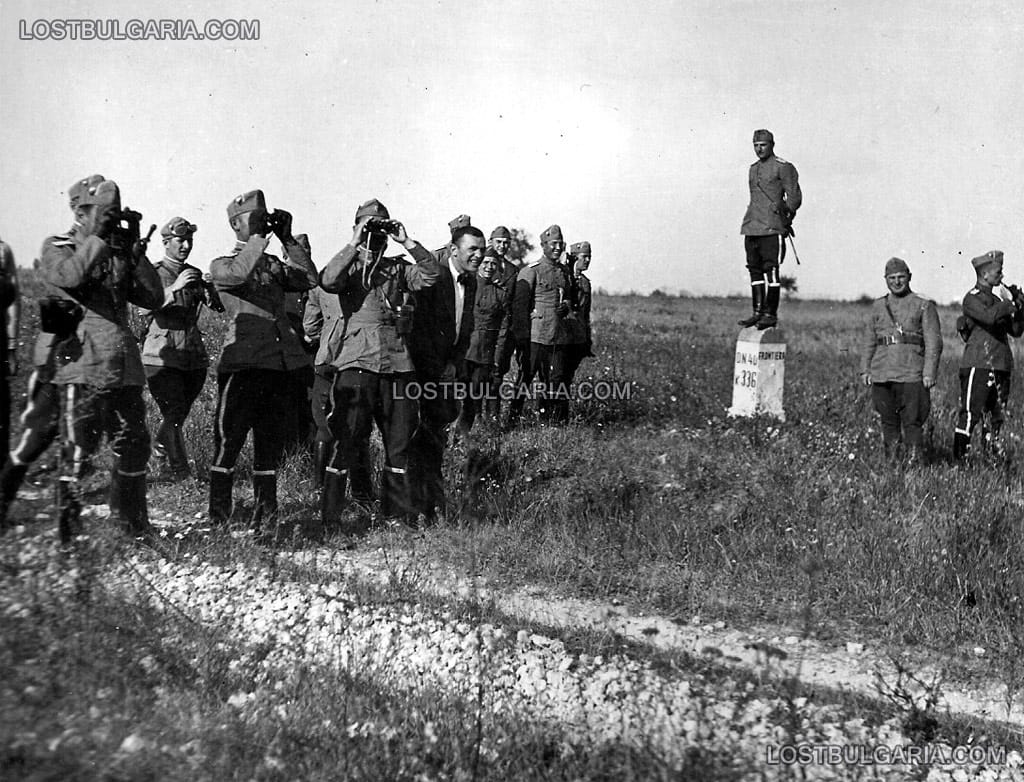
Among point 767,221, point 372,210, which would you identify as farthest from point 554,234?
point 372,210

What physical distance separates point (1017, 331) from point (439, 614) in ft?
22.7

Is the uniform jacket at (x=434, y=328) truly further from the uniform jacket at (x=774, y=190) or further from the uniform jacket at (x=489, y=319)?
the uniform jacket at (x=774, y=190)

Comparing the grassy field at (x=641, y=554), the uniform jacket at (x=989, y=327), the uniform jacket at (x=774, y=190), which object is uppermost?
the uniform jacket at (x=774, y=190)

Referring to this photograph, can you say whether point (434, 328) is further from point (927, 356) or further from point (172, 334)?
point (927, 356)

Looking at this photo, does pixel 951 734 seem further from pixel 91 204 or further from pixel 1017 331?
pixel 1017 331

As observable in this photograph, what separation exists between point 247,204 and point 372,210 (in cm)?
76

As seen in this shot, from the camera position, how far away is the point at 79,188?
5.48 m

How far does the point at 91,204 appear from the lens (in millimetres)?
5352

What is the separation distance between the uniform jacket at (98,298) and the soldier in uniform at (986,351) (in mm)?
7032

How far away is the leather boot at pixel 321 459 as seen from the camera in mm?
7414

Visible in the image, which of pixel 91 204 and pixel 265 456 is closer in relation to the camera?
pixel 91 204

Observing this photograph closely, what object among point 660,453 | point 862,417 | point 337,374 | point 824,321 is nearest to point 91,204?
point 337,374

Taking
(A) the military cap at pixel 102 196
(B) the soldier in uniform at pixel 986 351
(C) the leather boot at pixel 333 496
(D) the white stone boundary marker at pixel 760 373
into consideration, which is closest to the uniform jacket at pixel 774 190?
(D) the white stone boundary marker at pixel 760 373
